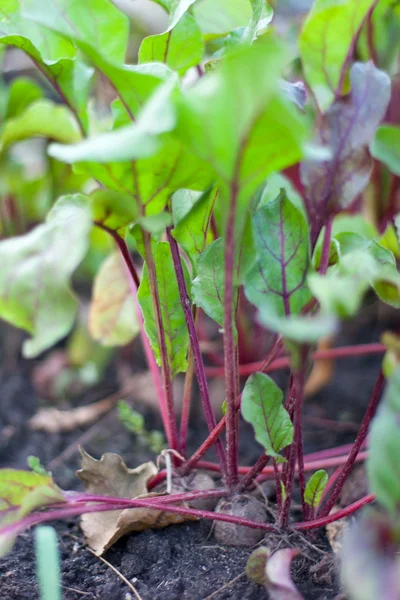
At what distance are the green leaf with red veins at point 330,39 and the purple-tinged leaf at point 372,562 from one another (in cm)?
54

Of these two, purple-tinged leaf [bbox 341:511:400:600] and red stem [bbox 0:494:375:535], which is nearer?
purple-tinged leaf [bbox 341:511:400:600]

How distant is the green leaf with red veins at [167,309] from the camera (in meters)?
0.77

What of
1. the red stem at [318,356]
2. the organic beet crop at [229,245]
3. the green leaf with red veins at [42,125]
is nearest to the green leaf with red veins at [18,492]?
the organic beet crop at [229,245]

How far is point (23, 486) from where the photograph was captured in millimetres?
673

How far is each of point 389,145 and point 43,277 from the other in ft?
1.47

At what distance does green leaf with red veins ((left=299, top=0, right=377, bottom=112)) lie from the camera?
69 centimetres

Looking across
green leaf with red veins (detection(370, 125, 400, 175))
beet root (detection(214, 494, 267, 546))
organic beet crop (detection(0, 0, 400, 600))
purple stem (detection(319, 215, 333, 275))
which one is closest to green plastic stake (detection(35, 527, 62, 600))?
organic beet crop (detection(0, 0, 400, 600))

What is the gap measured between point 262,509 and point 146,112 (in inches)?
21.5

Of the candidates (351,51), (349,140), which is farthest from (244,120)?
(351,51)

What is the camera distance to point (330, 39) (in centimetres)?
72

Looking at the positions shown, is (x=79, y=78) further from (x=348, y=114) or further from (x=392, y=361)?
(x=392, y=361)

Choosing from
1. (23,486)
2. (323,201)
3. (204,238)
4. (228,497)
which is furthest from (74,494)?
(323,201)

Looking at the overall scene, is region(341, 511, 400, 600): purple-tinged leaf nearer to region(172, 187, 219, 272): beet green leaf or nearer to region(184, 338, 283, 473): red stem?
region(184, 338, 283, 473): red stem

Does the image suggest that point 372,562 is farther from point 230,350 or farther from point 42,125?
point 42,125
